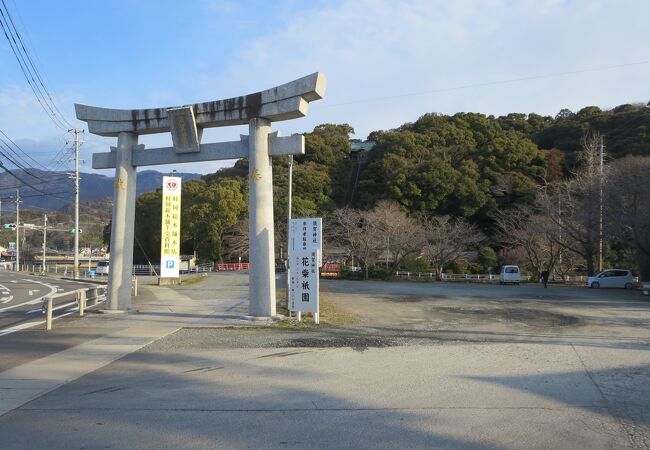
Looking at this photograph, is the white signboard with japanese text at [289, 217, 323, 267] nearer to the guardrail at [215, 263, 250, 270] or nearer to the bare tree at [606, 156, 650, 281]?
the bare tree at [606, 156, 650, 281]

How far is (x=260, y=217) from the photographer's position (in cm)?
1291

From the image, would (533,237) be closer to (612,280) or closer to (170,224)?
(612,280)

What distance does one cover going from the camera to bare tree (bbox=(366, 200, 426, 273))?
41.2 meters

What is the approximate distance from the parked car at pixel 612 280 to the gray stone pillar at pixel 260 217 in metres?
26.0

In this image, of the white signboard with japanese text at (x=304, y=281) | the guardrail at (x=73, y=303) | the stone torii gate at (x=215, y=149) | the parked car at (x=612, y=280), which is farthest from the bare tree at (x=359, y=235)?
the white signboard with japanese text at (x=304, y=281)

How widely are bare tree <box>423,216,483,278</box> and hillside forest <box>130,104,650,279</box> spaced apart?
12cm

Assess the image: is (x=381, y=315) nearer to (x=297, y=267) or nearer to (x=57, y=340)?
(x=297, y=267)

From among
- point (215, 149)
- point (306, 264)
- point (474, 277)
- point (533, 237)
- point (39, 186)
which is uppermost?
point (39, 186)

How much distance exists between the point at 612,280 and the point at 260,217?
2692 centimetres

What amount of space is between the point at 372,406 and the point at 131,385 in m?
3.37

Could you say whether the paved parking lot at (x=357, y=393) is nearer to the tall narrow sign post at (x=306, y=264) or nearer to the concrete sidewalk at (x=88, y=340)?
the concrete sidewalk at (x=88, y=340)

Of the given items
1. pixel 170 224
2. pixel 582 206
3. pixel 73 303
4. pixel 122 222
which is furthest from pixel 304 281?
pixel 582 206

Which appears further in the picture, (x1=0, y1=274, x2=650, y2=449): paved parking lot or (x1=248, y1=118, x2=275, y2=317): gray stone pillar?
(x1=248, y1=118, x2=275, y2=317): gray stone pillar

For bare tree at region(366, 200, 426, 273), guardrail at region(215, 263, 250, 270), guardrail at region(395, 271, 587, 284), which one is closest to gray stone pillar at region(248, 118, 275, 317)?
bare tree at region(366, 200, 426, 273)
